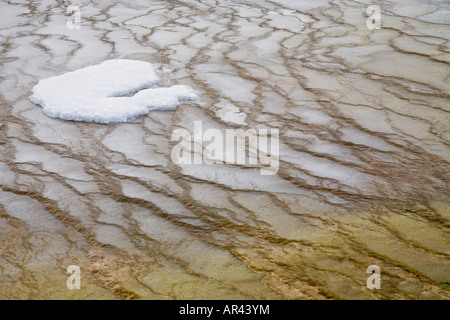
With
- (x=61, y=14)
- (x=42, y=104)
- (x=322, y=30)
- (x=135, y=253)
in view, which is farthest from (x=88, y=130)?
(x=61, y=14)

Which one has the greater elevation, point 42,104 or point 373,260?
point 373,260

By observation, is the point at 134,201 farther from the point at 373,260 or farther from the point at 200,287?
the point at 373,260

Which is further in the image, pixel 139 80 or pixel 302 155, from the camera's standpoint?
pixel 139 80

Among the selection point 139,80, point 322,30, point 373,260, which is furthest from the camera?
point 322,30

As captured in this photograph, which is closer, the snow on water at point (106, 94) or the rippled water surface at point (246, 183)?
the rippled water surface at point (246, 183)

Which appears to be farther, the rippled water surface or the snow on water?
the snow on water
